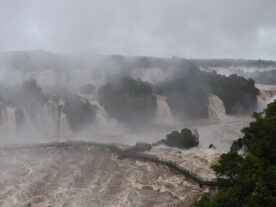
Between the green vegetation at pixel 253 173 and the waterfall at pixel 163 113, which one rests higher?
the green vegetation at pixel 253 173

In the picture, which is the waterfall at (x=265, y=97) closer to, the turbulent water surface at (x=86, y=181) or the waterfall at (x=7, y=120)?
the turbulent water surface at (x=86, y=181)

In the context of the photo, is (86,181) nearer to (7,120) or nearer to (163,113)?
(7,120)

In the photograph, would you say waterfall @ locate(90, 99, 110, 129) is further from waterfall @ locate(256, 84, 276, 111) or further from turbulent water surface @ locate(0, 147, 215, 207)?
waterfall @ locate(256, 84, 276, 111)

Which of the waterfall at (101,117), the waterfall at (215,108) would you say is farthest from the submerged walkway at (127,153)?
the waterfall at (215,108)

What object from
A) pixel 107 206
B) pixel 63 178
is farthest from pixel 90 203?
pixel 63 178

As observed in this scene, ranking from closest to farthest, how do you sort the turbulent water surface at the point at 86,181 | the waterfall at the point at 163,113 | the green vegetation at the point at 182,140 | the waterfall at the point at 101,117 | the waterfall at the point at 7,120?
the turbulent water surface at the point at 86,181
the green vegetation at the point at 182,140
the waterfall at the point at 7,120
the waterfall at the point at 101,117
the waterfall at the point at 163,113

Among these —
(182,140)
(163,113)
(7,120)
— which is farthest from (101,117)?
(182,140)

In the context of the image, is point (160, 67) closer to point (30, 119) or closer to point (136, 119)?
point (136, 119)
